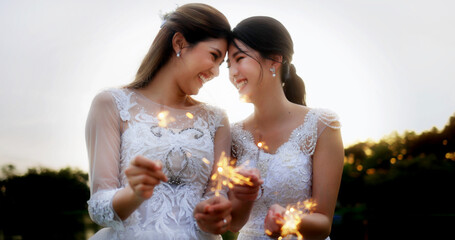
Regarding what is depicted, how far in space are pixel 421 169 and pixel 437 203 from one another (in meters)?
4.42

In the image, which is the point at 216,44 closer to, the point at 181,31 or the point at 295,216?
the point at 181,31

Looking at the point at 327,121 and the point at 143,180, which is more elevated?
the point at 327,121

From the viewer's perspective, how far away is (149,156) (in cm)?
338

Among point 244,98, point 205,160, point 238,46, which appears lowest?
point 205,160

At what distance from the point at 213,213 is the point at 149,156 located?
832 mm

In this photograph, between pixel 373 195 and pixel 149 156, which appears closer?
pixel 149 156

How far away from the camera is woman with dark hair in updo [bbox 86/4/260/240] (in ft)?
10.4

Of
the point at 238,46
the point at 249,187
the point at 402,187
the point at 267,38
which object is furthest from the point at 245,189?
the point at 402,187

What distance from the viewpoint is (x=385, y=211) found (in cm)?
6362

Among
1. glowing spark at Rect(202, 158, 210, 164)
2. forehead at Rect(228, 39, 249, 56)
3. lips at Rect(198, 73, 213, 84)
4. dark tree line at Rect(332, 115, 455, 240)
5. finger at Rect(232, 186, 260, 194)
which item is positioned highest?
dark tree line at Rect(332, 115, 455, 240)

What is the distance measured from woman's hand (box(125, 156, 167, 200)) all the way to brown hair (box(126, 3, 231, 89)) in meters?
1.46

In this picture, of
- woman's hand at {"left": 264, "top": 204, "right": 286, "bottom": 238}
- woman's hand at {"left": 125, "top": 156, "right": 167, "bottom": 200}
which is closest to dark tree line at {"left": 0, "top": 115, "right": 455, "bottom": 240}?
woman's hand at {"left": 264, "top": 204, "right": 286, "bottom": 238}

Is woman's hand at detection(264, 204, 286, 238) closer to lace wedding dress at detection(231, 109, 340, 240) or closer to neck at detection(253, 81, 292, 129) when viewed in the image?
lace wedding dress at detection(231, 109, 340, 240)

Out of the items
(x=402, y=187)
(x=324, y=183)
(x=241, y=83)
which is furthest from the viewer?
(x=402, y=187)
